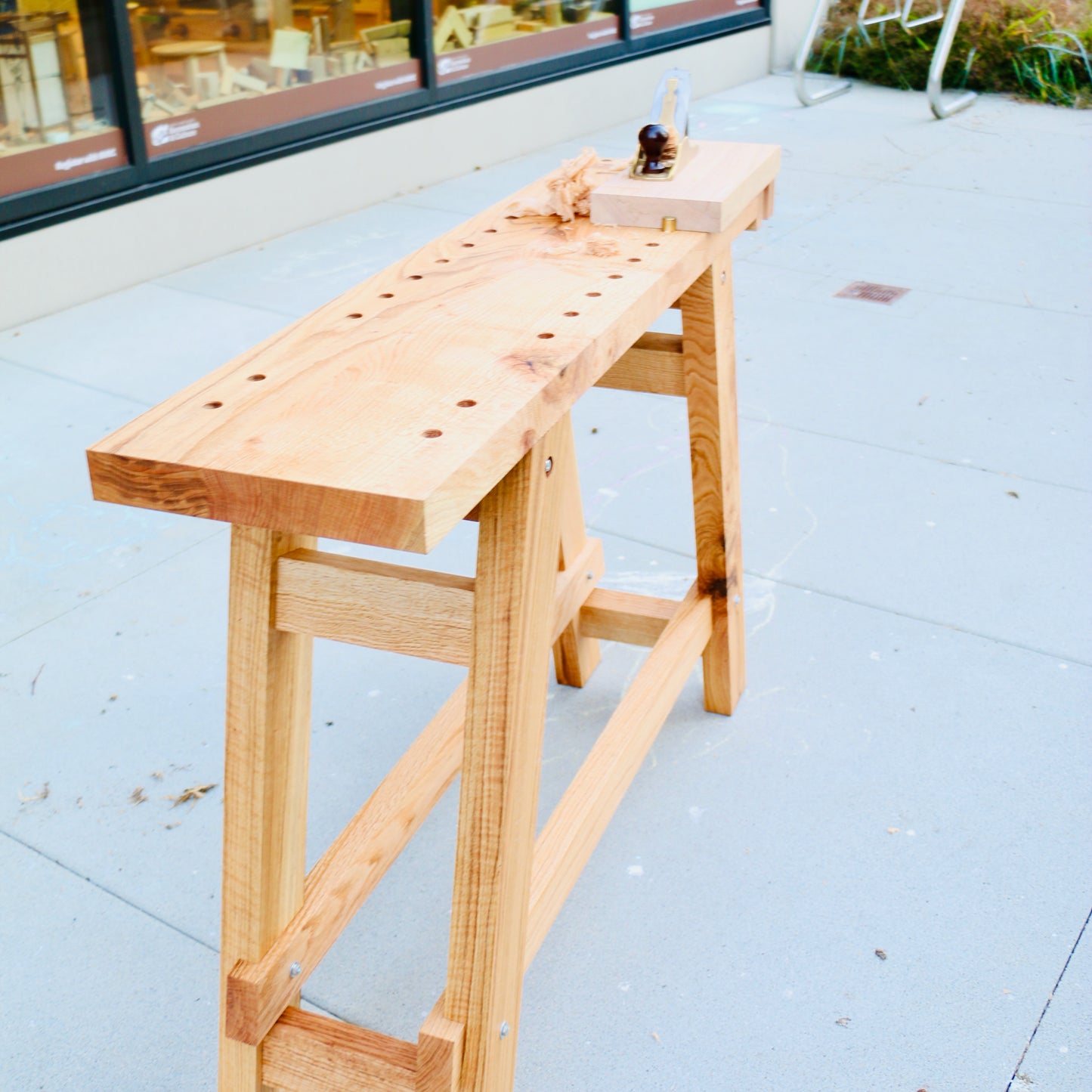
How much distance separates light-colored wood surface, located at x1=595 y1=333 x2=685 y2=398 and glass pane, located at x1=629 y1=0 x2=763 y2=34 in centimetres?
551

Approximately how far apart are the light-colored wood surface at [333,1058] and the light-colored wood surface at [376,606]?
0.48 metres

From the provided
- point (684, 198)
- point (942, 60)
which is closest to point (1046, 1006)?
point (684, 198)

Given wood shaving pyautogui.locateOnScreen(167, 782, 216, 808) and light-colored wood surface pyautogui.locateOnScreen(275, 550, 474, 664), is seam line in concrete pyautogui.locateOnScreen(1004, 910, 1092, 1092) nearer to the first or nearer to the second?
light-colored wood surface pyautogui.locateOnScreen(275, 550, 474, 664)

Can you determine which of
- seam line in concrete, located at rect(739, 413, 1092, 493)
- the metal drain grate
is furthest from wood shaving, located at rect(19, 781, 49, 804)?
the metal drain grate

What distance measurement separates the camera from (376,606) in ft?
4.35

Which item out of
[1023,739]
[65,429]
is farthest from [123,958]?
[65,429]

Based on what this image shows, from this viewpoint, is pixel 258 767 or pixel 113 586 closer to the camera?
pixel 258 767

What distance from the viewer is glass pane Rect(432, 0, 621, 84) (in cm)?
582

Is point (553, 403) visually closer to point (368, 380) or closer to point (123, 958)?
point (368, 380)

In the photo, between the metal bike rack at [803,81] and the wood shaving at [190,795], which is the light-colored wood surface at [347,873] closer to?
the wood shaving at [190,795]

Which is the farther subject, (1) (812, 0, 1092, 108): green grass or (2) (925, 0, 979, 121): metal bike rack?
(1) (812, 0, 1092, 108): green grass

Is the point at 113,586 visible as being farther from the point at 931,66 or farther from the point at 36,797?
the point at 931,66

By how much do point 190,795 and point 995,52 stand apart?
24.9 feet

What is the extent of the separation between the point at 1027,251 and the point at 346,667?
144 inches
